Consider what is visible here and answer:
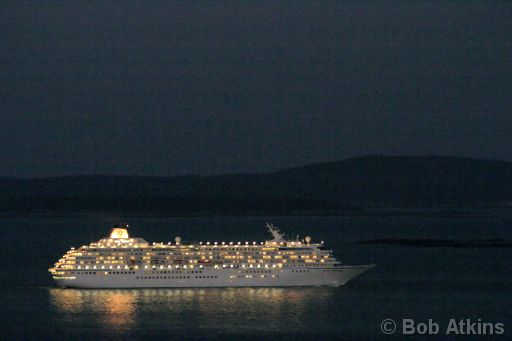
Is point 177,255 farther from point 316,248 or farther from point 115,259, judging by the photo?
point 316,248

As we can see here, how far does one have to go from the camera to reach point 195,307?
160 ft

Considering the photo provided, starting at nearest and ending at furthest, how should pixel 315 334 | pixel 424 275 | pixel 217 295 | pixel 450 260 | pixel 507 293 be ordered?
pixel 315 334
pixel 217 295
pixel 507 293
pixel 424 275
pixel 450 260

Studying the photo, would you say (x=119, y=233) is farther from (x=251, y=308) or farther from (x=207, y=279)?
(x=251, y=308)

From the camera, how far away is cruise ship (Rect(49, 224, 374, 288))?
54344 mm

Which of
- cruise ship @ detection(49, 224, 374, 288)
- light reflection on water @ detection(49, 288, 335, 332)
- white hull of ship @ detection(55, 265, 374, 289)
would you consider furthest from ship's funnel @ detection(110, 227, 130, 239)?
light reflection on water @ detection(49, 288, 335, 332)

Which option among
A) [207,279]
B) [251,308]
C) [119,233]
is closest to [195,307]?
[251,308]

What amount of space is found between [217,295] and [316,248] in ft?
20.3

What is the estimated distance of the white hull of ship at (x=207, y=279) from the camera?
178ft

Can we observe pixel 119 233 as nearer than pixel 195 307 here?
No

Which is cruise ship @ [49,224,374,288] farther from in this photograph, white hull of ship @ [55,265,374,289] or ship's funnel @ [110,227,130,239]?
ship's funnel @ [110,227,130,239]

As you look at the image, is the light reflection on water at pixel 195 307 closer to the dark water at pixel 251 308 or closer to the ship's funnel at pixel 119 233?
the dark water at pixel 251 308

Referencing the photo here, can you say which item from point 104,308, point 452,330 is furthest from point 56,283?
point 452,330

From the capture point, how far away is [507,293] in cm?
5584

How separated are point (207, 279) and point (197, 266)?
860mm
